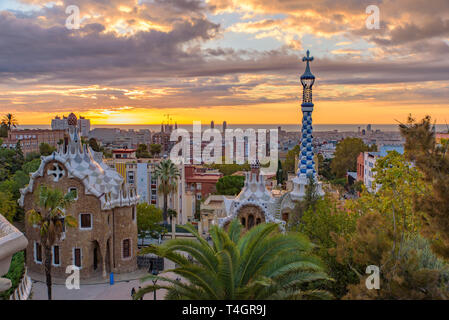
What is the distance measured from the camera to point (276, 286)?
8.75 m

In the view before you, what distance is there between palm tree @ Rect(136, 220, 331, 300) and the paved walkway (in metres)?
11.0

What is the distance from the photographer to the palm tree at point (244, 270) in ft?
28.1

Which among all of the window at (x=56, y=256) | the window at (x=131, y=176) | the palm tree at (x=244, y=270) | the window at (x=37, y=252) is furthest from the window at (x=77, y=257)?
the window at (x=131, y=176)

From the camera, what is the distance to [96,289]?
21.3 meters

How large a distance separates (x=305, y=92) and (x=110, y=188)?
12.3 m

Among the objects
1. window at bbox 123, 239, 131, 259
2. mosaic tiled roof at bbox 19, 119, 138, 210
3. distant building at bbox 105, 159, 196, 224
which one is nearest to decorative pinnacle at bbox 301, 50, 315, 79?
mosaic tiled roof at bbox 19, 119, 138, 210

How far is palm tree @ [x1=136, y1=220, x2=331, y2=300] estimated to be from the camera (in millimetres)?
8570

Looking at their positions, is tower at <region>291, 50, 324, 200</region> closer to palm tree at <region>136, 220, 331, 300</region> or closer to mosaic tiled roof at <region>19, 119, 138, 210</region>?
mosaic tiled roof at <region>19, 119, 138, 210</region>

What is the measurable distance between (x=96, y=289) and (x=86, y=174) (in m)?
6.25

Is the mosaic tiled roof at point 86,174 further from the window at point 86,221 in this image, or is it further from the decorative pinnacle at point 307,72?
the decorative pinnacle at point 307,72

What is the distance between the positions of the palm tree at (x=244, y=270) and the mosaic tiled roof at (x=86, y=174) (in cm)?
1359

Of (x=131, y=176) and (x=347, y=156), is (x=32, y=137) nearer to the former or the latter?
(x=131, y=176)
